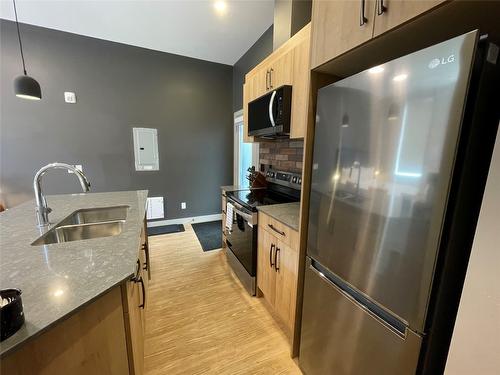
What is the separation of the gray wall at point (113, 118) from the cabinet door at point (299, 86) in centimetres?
265

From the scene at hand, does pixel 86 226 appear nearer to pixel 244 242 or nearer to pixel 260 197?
pixel 244 242

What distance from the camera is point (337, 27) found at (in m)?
0.98

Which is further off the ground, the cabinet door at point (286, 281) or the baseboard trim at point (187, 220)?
the cabinet door at point (286, 281)

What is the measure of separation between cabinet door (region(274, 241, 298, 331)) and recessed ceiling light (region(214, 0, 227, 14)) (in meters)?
2.47

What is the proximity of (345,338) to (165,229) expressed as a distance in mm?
3344

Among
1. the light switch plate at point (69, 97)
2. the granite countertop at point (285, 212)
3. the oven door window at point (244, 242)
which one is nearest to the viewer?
the granite countertop at point (285, 212)

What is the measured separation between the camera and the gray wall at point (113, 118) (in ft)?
9.74

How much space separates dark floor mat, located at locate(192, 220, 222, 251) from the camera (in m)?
3.18

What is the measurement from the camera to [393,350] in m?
0.81

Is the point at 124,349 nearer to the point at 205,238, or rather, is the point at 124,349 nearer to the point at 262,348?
the point at 262,348

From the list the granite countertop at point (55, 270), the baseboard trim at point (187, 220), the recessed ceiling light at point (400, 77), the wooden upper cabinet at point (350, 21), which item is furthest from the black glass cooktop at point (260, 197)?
the baseboard trim at point (187, 220)

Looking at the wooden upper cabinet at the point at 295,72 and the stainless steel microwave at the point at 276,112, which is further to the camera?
the stainless steel microwave at the point at 276,112

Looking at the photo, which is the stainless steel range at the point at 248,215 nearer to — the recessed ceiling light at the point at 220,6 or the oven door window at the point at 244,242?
the oven door window at the point at 244,242

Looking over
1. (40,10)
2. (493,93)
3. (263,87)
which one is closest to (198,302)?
(263,87)
